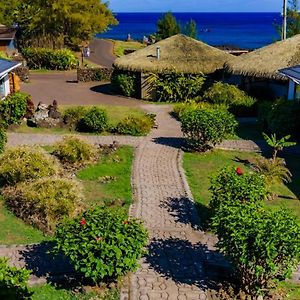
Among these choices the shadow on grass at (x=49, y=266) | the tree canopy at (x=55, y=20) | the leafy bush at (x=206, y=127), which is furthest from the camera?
the tree canopy at (x=55, y=20)

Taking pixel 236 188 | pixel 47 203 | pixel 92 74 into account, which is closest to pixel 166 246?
pixel 236 188

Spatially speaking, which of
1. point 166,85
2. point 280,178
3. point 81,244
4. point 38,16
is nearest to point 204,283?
point 81,244

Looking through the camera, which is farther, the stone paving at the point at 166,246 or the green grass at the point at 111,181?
the green grass at the point at 111,181

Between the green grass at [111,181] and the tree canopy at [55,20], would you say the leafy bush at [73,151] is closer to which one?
the green grass at [111,181]

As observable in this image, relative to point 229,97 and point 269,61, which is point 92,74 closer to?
point 229,97

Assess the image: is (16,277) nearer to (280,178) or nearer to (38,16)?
(280,178)

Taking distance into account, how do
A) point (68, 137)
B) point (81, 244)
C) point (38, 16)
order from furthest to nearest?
point (38, 16), point (68, 137), point (81, 244)

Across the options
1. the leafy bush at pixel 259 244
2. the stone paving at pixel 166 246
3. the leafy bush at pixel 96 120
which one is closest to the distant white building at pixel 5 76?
the leafy bush at pixel 96 120

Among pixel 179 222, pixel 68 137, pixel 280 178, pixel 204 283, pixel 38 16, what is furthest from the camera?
pixel 38 16
